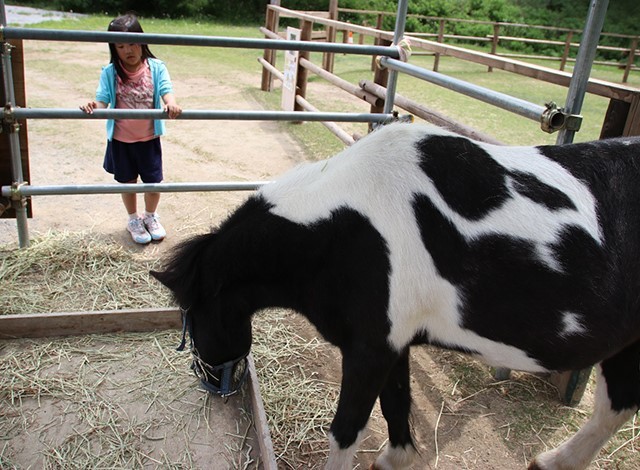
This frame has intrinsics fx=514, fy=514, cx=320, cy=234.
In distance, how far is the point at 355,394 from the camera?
184 centimetres

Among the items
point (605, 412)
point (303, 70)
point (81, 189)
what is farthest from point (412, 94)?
point (605, 412)

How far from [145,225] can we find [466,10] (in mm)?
27790

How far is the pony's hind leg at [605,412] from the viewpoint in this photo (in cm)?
217

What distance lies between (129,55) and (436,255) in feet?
8.70

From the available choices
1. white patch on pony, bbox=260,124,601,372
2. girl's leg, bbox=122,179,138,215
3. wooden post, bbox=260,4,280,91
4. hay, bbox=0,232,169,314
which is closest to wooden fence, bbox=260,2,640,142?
white patch on pony, bbox=260,124,601,372

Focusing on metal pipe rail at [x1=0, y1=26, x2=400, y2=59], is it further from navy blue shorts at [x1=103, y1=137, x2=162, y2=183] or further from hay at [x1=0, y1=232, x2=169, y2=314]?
hay at [x1=0, y1=232, x2=169, y2=314]

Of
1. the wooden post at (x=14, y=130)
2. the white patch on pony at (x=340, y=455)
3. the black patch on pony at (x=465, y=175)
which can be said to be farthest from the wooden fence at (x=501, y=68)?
the wooden post at (x=14, y=130)

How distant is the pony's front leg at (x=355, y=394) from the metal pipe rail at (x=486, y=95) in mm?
1341

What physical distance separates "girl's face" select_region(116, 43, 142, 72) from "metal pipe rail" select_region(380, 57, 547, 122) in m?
1.70

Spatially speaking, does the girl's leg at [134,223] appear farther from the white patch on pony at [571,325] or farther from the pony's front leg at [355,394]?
the white patch on pony at [571,325]

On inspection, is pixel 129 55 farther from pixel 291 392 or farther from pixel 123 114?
pixel 291 392

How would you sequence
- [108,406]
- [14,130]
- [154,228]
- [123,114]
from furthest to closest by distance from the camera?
[154,228], [14,130], [123,114], [108,406]

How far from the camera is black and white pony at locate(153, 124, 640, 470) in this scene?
1.70m

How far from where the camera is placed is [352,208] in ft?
5.84
